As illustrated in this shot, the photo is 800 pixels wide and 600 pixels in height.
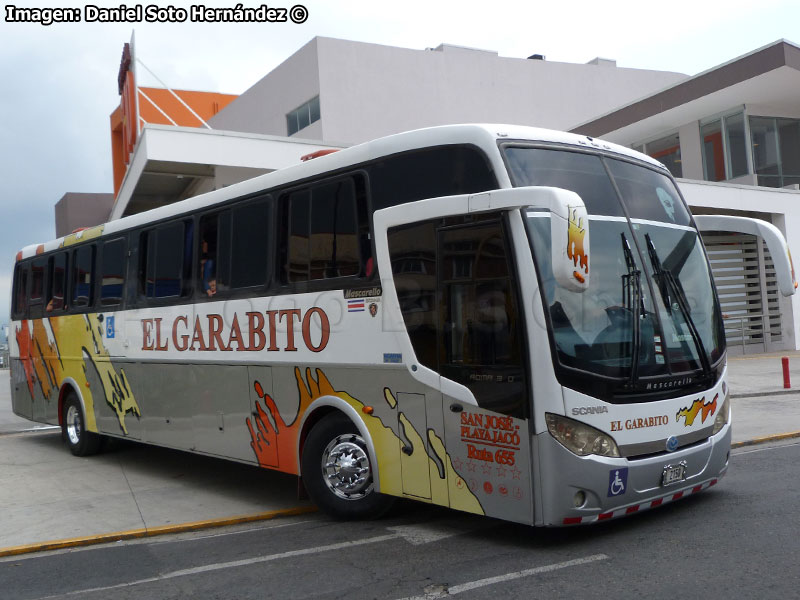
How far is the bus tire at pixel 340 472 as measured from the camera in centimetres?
698

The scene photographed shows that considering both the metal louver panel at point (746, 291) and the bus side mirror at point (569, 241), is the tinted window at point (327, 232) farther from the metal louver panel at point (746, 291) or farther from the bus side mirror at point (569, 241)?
the metal louver panel at point (746, 291)

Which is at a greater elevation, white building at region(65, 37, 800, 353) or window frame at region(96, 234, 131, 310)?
white building at region(65, 37, 800, 353)

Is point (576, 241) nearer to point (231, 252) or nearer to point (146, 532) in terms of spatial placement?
point (231, 252)

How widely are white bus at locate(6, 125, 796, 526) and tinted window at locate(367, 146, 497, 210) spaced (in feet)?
0.06

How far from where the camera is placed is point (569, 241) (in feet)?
16.5

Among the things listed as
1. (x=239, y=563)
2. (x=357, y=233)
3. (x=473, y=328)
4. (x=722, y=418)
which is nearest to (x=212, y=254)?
(x=357, y=233)

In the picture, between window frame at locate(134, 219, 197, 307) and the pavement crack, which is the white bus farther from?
the pavement crack

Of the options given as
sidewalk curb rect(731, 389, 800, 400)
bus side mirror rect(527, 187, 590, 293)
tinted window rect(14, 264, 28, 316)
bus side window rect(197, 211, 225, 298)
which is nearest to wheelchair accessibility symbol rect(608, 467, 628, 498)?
bus side mirror rect(527, 187, 590, 293)

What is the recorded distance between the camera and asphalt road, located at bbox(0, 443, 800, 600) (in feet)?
16.6

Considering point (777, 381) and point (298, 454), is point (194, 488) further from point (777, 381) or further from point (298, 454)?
point (777, 381)

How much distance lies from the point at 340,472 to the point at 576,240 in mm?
3169

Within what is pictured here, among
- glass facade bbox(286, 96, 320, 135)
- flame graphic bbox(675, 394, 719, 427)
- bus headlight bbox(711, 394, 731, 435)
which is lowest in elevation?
bus headlight bbox(711, 394, 731, 435)

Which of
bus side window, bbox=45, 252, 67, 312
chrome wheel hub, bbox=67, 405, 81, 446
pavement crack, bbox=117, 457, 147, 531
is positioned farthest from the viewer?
bus side window, bbox=45, 252, 67, 312

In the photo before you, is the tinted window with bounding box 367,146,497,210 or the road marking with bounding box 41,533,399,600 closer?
the road marking with bounding box 41,533,399,600
